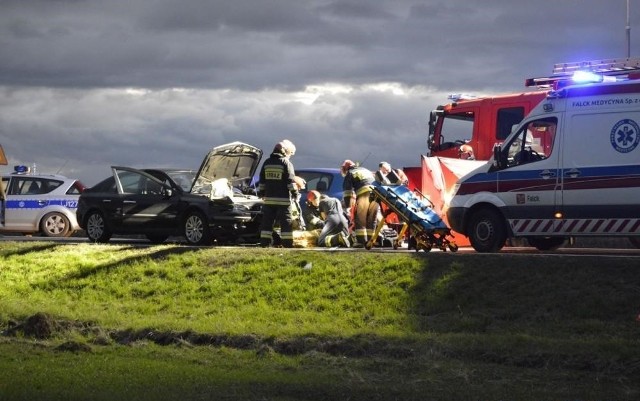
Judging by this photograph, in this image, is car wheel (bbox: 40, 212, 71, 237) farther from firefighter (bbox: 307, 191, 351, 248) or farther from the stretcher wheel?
the stretcher wheel

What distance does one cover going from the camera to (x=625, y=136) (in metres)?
17.0

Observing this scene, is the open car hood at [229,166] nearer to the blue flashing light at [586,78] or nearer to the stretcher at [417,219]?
the stretcher at [417,219]

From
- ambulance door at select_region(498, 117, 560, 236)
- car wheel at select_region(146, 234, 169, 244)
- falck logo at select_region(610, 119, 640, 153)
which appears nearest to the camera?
falck logo at select_region(610, 119, 640, 153)

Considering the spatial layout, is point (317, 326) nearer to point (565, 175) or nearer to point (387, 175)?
point (565, 175)

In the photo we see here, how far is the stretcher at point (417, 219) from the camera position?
18.6 m

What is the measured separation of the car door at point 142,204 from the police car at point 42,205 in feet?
A: 13.1

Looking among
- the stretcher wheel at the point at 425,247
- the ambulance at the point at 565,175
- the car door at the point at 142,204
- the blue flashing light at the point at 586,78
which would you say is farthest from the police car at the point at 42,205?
the blue flashing light at the point at 586,78

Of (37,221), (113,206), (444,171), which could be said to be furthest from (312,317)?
(37,221)

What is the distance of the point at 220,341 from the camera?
534 inches

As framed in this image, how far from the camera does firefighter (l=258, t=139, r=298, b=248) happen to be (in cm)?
2014

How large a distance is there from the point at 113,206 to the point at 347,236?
516 centimetres

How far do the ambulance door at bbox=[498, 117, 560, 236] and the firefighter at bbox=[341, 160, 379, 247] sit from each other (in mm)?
2798

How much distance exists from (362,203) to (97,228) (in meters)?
6.43

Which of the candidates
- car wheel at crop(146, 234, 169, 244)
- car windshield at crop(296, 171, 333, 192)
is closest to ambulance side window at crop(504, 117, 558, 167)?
car windshield at crop(296, 171, 333, 192)
